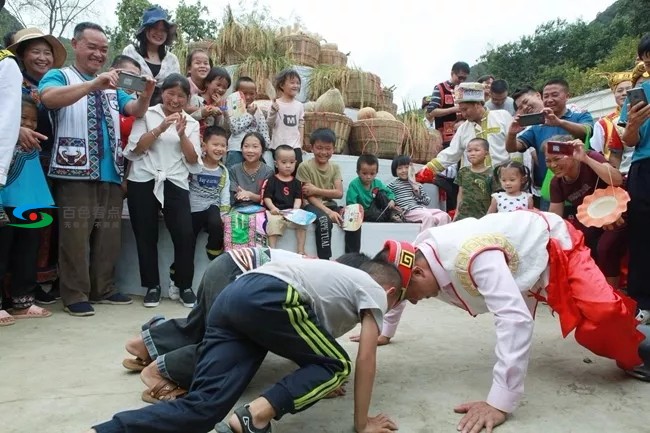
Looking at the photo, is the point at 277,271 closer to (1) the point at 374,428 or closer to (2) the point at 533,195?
(1) the point at 374,428

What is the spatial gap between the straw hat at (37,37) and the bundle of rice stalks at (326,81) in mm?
3541

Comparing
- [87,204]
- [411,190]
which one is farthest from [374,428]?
[411,190]

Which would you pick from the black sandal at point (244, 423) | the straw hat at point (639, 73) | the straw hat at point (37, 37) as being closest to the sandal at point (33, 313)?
the straw hat at point (37, 37)

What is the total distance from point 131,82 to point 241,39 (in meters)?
3.87

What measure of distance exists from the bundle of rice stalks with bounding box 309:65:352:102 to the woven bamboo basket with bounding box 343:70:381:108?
0.06m

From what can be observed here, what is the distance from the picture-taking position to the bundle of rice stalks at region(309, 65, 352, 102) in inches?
268

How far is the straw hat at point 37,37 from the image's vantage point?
3.45 meters

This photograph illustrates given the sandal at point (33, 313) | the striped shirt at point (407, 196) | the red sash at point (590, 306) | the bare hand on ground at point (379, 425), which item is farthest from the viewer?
the striped shirt at point (407, 196)

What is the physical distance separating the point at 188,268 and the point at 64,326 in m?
0.92

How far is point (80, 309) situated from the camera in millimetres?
3393

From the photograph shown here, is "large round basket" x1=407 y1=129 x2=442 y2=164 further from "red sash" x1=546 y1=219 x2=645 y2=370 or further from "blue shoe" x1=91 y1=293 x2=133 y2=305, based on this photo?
"red sash" x1=546 y1=219 x2=645 y2=370

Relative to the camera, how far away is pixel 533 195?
13.7 ft

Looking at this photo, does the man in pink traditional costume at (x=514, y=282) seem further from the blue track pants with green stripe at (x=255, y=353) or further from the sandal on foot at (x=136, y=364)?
the sandal on foot at (x=136, y=364)

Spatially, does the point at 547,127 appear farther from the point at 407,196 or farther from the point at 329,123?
the point at 329,123
